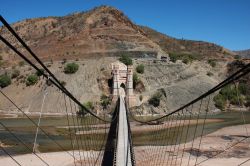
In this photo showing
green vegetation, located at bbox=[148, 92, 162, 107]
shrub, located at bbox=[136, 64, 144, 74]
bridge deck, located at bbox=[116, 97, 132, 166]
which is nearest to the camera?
bridge deck, located at bbox=[116, 97, 132, 166]

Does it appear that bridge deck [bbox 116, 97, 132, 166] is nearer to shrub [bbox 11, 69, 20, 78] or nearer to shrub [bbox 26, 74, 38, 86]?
shrub [bbox 26, 74, 38, 86]

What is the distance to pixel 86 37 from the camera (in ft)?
406

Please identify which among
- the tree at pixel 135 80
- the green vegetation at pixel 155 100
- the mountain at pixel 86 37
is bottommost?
the green vegetation at pixel 155 100

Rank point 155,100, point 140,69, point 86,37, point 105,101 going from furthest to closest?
point 86,37
point 140,69
point 155,100
point 105,101

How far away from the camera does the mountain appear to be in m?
113

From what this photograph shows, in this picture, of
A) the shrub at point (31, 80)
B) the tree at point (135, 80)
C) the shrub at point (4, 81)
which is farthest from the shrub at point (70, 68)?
the tree at point (135, 80)

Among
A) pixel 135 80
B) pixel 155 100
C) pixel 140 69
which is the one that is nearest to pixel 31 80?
pixel 135 80

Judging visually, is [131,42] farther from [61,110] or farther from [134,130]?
[134,130]

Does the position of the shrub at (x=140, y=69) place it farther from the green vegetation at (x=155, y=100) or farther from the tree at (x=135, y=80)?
the green vegetation at (x=155, y=100)

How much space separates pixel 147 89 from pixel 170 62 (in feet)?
51.5

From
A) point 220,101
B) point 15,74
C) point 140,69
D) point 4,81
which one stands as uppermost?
point 140,69

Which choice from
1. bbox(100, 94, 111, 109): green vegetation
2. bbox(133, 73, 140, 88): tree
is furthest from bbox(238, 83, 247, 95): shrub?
bbox(100, 94, 111, 109): green vegetation

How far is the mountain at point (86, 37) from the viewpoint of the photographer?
113375mm

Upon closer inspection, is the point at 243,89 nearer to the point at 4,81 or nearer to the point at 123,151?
the point at 4,81
